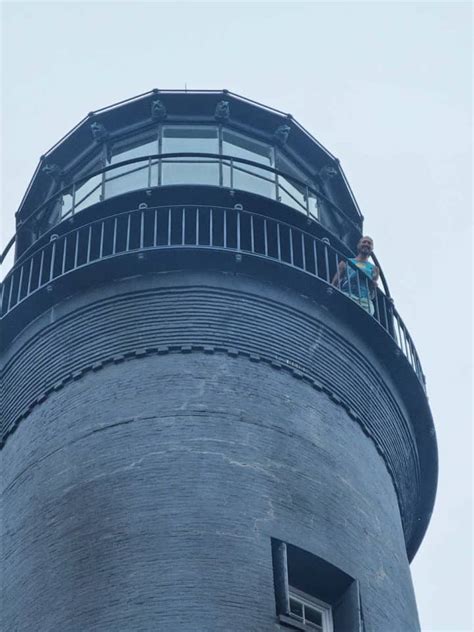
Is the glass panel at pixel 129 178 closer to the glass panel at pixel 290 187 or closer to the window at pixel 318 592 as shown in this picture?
the glass panel at pixel 290 187

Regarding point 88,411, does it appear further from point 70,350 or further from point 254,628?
point 254,628

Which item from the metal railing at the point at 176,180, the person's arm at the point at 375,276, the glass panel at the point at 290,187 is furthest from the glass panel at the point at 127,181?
the person's arm at the point at 375,276

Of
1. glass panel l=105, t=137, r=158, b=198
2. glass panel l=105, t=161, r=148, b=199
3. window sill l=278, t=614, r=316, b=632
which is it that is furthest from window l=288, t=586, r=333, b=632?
glass panel l=105, t=161, r=148, b=199

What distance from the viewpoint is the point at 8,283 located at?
79.4 ft

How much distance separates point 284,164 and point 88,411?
7.80 metres

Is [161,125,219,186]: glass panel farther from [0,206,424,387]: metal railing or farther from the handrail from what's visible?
[0,206,424,387]: metal railing

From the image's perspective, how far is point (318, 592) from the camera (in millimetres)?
19844

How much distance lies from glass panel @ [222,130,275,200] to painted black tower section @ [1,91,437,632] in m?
0.05

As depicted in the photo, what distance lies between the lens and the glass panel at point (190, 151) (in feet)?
82.5

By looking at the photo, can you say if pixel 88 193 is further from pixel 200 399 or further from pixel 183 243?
pixel 200 399

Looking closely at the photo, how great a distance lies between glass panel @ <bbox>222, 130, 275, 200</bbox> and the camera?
2520 cm

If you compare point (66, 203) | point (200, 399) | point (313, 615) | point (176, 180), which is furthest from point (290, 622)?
point (66, 203)

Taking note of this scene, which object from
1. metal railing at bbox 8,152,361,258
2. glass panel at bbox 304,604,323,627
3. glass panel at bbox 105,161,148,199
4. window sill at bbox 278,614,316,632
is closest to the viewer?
window sill at bbox 278,614,316,632

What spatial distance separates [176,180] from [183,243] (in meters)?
2.44
